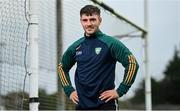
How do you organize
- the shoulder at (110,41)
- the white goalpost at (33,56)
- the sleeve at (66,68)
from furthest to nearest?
the white goalpost at (33,56) → the sleeve at (66,68) → the shoulder at (110,41)

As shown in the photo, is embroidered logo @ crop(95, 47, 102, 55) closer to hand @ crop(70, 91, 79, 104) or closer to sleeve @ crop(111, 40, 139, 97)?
sleeve @ crop(111, 40, 139, 97)

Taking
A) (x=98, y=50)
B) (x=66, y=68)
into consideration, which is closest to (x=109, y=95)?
(x=98, y=50)

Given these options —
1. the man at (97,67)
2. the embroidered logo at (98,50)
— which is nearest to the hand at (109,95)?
the man at (97,67)

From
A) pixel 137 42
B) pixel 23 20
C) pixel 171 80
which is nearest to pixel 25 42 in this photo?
pixel 23 20

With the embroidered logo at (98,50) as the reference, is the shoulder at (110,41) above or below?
above

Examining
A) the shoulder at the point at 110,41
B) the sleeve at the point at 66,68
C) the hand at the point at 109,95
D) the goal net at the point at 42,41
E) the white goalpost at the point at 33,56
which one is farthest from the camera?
the goal net at the point at 42,41

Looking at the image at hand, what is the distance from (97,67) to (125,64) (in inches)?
8.5

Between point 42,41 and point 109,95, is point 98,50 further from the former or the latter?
point 42,41

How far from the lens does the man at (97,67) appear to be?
4.97 metres

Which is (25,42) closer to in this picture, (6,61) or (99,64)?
(6,61)

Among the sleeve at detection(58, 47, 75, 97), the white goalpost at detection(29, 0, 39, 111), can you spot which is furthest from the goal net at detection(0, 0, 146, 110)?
the sleeve at detection(58, 47, 75, 97)

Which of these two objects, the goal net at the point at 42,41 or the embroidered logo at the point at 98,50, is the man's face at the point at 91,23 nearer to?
the embroidered logo at the point at 98,50

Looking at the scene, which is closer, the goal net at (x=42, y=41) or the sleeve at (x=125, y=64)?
the sleeve at (x=125, y=64)

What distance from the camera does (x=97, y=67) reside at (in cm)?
502
